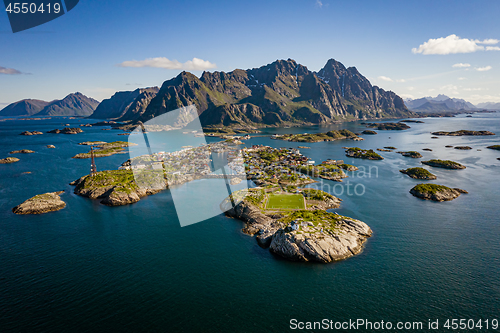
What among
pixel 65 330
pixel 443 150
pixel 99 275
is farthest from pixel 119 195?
pixel 443 150

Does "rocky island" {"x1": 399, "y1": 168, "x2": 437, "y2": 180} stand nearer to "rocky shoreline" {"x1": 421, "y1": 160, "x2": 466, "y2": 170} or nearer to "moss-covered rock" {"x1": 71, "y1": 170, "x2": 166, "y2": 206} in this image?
"rocky shoreline" {"x1": 421, "y1": 160, "x2": 466, "y2": 170}

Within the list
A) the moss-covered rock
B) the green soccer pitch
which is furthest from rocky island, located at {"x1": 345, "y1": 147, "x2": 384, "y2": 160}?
the moss-covered rock

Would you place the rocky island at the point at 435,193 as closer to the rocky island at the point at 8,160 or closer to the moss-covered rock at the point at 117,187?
the moss-covered rock at the point at 117,187

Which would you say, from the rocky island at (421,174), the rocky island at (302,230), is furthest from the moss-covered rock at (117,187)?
the rocky island at (421,174)

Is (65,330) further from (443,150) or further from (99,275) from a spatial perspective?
(443,150)

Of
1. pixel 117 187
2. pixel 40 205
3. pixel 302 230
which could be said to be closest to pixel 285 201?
pixel 302 230

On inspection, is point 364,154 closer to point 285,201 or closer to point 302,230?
point 285,201
